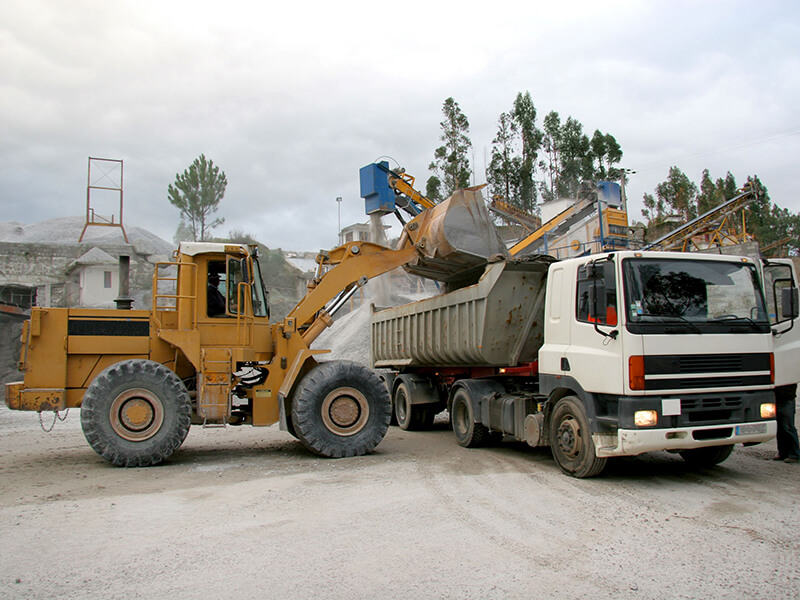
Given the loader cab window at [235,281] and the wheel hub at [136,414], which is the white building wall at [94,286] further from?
the wheel hub at [136,414]

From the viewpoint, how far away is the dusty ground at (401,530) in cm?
415

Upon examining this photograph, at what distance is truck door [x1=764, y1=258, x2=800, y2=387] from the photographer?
756 cm

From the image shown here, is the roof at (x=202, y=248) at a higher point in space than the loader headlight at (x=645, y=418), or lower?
higher

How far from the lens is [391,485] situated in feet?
23.6

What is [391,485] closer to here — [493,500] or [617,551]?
[493,500]

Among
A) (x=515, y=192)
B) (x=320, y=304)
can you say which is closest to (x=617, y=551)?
(x=320, y=304)

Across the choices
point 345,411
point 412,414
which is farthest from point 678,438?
point 412,414

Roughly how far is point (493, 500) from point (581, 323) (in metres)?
2.37

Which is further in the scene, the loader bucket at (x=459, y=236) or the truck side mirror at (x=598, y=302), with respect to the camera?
the loader bucket at (x=459, y=236)

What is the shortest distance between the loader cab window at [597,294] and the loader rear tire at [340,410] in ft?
11.5

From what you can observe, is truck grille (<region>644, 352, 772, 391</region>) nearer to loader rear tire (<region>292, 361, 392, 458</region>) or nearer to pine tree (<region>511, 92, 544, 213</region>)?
loader rear tire (<region>292, 361, 392, 458</region>)

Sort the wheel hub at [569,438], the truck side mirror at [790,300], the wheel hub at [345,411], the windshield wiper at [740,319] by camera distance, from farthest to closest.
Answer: the wheel hub at [345,411] < the wheel hub at [569,438] < the truck side mirror at [790,300] < the windshield wiper at [740,319]

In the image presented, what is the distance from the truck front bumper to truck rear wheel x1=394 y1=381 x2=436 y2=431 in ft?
19.6

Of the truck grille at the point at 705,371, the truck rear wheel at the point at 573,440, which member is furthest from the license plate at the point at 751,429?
the truck rear wheel at the point at 573,440
